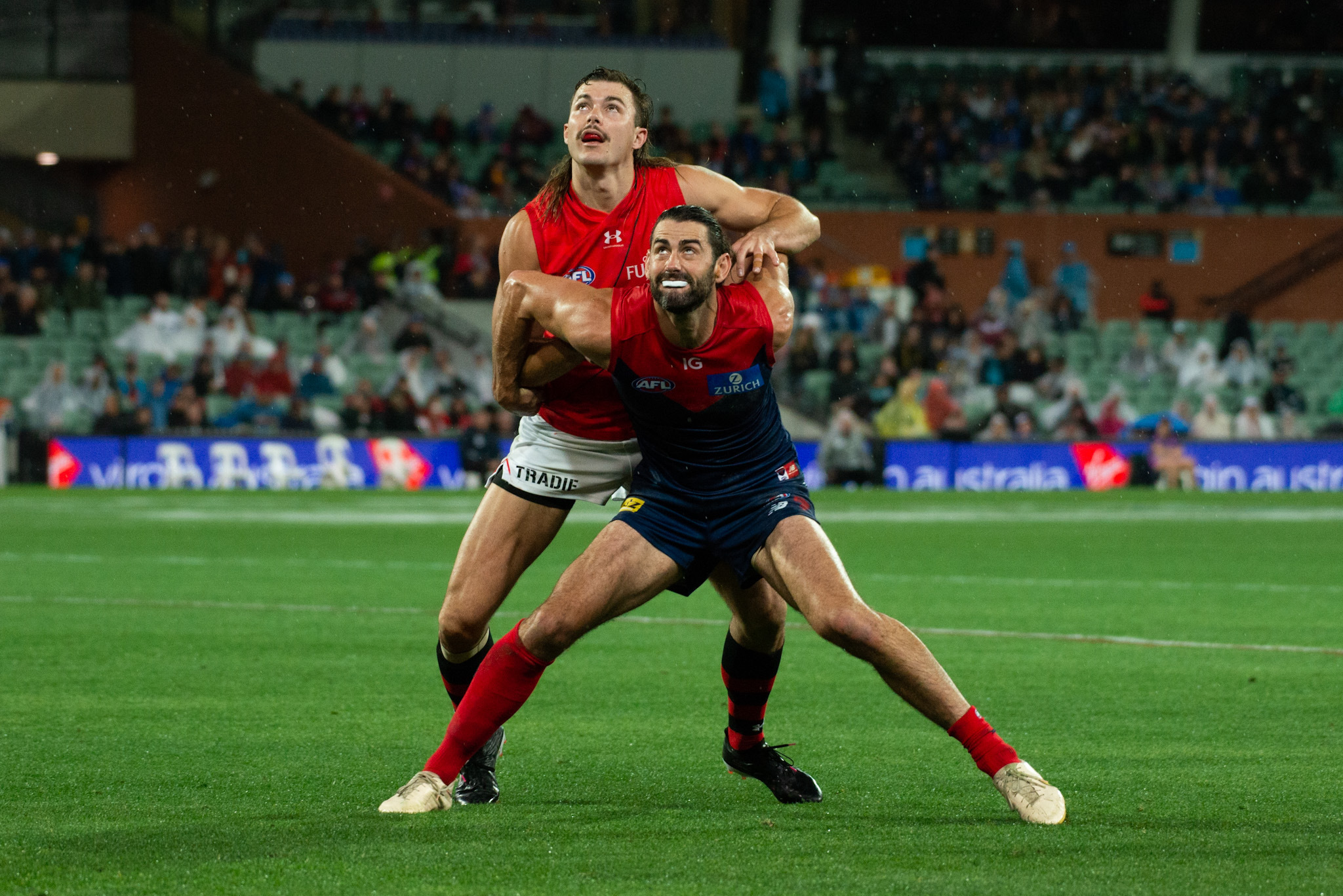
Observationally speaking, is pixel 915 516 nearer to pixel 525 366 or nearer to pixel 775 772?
pixel 775 772

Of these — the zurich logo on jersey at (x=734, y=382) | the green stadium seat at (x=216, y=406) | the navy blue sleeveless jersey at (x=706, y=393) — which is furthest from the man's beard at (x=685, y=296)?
the green stadium seat at (x=216, y=406)

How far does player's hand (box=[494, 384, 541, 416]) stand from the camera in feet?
18.4

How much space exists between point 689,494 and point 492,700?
0.84m

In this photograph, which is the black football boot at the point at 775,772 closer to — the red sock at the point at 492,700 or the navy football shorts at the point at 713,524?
the navy football shorts at the point at 713,524

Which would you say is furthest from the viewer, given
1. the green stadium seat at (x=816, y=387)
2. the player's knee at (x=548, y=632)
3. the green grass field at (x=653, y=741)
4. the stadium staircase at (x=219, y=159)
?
the stadium staircase at (x=219, y=159)

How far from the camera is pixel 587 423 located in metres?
5.95

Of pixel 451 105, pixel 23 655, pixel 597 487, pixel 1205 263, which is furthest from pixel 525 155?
pixel 597 487

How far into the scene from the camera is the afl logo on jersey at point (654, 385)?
534 cm

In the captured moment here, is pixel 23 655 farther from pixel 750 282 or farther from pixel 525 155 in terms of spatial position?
pixel 525 155

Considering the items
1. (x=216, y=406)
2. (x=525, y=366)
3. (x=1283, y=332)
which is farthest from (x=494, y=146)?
(x=525, y=366)

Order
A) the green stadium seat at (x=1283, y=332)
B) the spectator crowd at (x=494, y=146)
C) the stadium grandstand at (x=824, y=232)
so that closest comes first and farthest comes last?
1. the stadium grandstand at (x=824, y=232)
2. the green stadium seat at (x=1283, y=332)
3. the spectator crowd at (x=494, y=146)

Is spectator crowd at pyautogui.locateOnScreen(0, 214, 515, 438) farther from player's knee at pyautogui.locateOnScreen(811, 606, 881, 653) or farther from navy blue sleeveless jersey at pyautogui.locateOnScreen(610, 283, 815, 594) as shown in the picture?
player's knee at pyautogui.locateOnScreen(811, 606, 881, 653)

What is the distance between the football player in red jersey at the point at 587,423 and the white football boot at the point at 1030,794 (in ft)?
2.99

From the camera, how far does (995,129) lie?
107 feet
